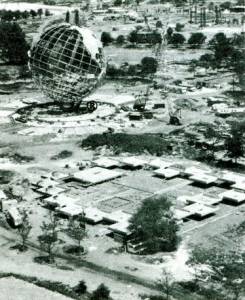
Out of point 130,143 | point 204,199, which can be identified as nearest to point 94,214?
point 204,199

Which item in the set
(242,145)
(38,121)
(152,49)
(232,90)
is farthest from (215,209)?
(152,49)

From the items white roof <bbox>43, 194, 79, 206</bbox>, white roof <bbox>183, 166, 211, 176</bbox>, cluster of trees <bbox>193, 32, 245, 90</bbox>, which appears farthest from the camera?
cluster of trees <bbox>193, 32, 245, 90</bbox>

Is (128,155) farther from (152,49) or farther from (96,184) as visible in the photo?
(152,49)

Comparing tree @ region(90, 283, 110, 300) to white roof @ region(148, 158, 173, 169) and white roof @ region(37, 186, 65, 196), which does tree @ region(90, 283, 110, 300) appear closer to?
white roof @ region(37, 186, 65, 196)

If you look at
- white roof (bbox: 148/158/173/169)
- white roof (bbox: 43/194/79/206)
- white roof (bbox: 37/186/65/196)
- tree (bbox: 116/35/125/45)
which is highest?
tree (bbox: 116/35/125/45)

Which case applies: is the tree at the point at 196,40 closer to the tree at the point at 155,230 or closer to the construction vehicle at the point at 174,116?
the construction vehicle at the point at 174,116

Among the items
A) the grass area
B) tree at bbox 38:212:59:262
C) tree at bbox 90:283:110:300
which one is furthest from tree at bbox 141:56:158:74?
tree at bbox 90:283:110:300
